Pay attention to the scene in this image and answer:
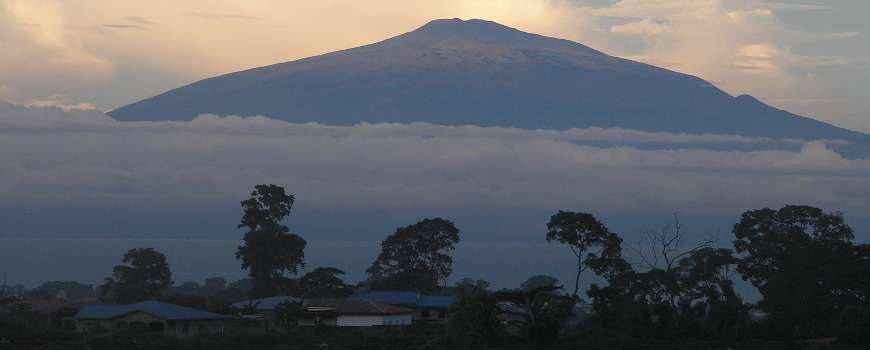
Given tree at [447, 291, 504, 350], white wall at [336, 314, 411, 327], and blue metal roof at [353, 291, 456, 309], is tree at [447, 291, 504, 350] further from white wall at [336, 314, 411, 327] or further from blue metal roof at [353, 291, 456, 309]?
blue metal roof at [353, 291, 456, 309]

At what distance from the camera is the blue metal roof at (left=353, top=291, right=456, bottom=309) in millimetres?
94938

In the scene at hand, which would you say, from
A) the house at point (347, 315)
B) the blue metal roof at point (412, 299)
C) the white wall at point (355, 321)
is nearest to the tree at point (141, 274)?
the blue metal roof at point (412, 299)

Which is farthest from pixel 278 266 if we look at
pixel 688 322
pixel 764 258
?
pixel 688 322

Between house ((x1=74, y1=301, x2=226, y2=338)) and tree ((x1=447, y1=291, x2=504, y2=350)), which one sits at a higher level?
tree ((x1=447, y1=291, x2=504, y2=350))

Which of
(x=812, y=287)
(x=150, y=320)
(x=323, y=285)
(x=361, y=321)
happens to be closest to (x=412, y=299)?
(x=361, y=321)

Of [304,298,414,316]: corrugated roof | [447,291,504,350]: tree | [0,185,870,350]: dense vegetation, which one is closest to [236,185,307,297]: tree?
[0,185,870,350]: dense vegetation

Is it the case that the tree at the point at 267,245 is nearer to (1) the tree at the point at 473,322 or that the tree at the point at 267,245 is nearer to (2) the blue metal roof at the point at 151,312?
(2) the blue metal roof at the point at 151,312

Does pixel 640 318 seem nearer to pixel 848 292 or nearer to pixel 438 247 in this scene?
pixel 848 292

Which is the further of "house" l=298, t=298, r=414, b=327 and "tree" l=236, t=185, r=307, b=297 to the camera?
"tree" l=236, t=185, r=307, b=297

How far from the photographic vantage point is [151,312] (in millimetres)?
80188

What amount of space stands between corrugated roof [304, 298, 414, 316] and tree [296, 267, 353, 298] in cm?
1942

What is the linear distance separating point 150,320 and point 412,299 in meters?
23.0

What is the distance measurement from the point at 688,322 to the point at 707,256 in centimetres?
2918

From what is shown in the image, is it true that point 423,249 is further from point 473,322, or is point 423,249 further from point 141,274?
point 473,322
